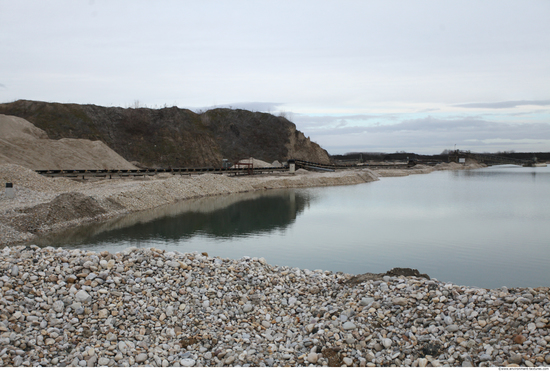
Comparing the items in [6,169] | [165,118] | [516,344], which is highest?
[165,118]

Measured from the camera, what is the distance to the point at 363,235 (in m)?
16.3

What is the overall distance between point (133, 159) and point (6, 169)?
1407 inches

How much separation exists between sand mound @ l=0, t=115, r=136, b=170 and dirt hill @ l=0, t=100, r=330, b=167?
9.16m

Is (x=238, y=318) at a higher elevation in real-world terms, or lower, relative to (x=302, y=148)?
A: lower

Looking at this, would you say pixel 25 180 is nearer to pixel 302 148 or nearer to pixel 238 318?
pixel 238 318

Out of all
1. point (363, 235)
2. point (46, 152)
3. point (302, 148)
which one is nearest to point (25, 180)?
point (46, 152)

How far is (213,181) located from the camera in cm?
3438

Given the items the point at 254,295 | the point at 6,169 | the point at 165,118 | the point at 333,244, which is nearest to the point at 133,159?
the point at 165,118

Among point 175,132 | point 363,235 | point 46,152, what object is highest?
point 175,132

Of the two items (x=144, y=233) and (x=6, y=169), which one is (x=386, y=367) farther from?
(x=6, y=169)

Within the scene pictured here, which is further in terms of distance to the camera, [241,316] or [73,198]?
[73,198]

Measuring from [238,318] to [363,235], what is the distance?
10382 millimetres

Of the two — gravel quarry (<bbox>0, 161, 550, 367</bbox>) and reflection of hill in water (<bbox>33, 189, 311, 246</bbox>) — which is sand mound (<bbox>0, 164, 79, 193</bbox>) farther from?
gravel quarry (<bbox>0, 161, 550, 367</bbox>)

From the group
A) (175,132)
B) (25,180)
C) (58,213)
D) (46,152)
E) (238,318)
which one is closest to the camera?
(238,318)
